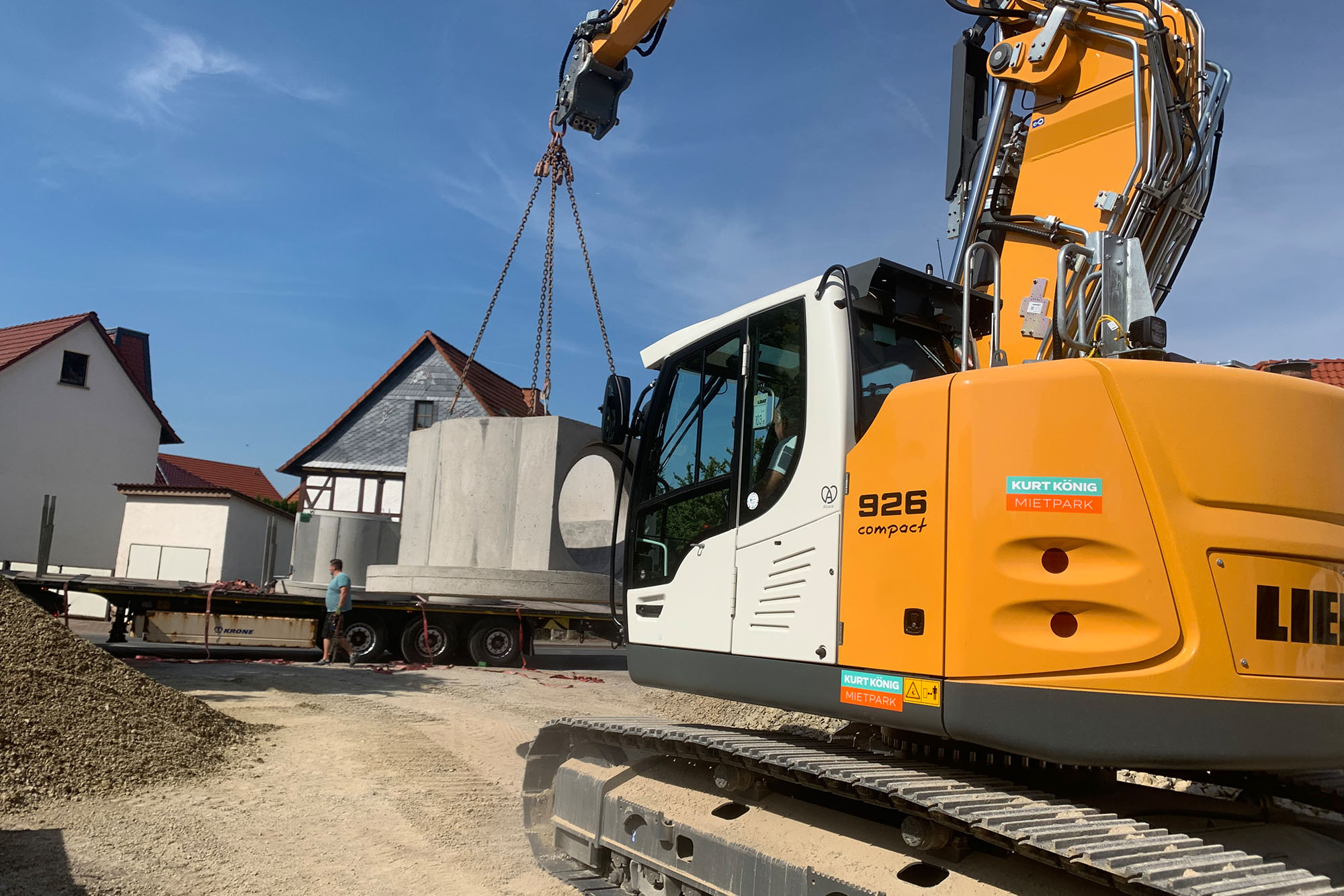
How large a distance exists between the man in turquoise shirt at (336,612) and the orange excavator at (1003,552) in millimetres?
10338

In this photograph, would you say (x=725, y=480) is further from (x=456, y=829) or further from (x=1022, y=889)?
(x=456, y=829)

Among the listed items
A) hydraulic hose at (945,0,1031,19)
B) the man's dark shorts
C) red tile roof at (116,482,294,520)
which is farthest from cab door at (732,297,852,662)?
red tile roof at (116,482,294,520)

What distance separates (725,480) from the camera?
4.61 metres

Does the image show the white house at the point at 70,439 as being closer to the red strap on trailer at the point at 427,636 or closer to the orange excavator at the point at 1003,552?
the red strap on trailer at the point at 427,636

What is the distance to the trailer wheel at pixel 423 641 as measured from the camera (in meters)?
16.1

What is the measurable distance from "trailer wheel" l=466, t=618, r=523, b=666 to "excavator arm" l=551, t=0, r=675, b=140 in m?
9.33

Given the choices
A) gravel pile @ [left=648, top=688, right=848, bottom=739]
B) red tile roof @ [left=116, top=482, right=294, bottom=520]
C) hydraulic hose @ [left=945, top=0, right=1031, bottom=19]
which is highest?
hydraulic hose @ [left=945, top=0, right=1031, bottom=19]

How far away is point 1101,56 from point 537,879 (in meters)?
5.02

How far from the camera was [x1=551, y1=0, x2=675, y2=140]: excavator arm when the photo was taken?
926 cm

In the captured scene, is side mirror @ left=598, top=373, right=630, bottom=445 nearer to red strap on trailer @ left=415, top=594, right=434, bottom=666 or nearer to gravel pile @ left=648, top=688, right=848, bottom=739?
gravel pile @ left=648, top=688, right=848, bottom=739

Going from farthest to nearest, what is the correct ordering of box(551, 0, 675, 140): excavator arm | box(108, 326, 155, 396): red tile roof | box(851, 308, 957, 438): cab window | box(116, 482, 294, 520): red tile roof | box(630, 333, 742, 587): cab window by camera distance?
box(108, 326, 155, 396): red tile roof < box(116, 482, 294, 520): red tile roof < box(551, 0, 675, 140): excavator arm < box(630, 333, 742, 587): cab window < box(851, 308, 957, 438): cab window

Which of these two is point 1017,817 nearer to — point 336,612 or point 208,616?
point 336,612

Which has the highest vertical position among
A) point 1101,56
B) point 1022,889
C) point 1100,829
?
point 1101,56

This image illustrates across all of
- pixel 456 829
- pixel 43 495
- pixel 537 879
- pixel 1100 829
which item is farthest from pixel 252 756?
pixel 43 495
